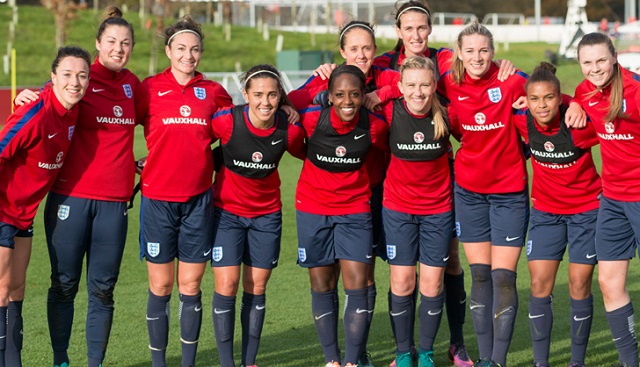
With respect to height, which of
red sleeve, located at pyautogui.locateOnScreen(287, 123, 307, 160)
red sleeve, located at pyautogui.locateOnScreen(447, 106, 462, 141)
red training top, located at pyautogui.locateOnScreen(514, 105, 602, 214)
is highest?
red sleeve, located at pyautogui.locateOnScreen(447, 106, 462, 141)

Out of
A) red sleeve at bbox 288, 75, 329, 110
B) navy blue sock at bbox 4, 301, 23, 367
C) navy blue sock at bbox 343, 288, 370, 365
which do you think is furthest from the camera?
red sleeve at bbox 288, 75, 329, 110

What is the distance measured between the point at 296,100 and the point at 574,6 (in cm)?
3217

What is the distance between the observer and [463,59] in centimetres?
618

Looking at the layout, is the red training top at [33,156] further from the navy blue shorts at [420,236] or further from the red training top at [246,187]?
the navy blue shorts at [420,236]

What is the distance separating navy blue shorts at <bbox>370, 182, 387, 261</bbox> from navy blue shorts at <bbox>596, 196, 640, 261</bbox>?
4.66ft

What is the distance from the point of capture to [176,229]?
6.16m

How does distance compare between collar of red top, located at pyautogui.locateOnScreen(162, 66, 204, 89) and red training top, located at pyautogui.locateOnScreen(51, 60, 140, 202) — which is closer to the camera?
red training top, located at pyautogui.locateOnScreen(51, 60, 140, 202)

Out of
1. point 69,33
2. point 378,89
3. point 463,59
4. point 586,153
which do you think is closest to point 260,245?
point 378,89

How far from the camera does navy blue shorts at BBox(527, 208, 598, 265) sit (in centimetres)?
615

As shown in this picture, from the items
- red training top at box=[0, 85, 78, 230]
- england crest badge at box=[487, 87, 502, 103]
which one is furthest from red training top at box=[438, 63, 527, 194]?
red training top at box=[0, 85, 78, 230]

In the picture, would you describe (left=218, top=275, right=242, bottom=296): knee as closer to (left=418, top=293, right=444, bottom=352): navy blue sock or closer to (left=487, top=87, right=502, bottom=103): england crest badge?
(left=418, top=293, right=444, bottom=352): navy blue sock

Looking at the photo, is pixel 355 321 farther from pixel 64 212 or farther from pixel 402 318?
pixel 64 212

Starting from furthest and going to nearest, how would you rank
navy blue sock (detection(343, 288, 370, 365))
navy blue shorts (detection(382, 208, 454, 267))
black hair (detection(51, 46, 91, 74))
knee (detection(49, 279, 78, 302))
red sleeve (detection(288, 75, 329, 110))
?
red sleeve (detection(288, 75, 329, 110))
navy blue shorts (detection(382, 208, 454, 267))
navy blue sock (detection(343, 288, 370, 365))
knee (detection(49, 279, 78, 302))
black hair (detection(51, 46, 91, 74))

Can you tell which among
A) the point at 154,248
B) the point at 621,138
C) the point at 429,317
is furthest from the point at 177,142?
the point at 621,138
